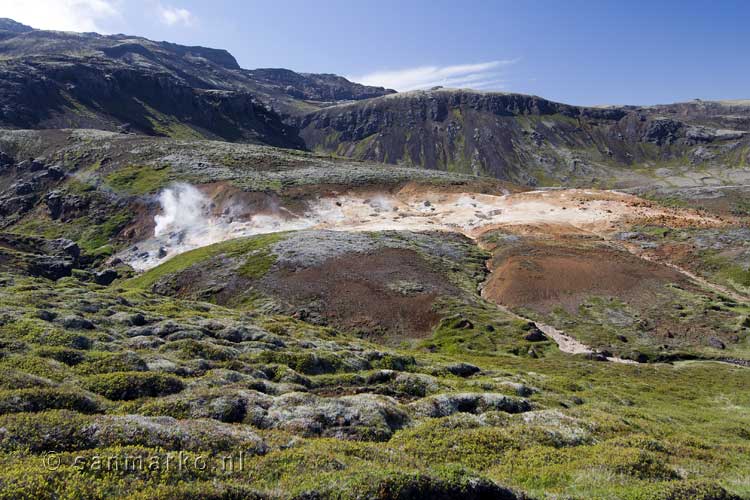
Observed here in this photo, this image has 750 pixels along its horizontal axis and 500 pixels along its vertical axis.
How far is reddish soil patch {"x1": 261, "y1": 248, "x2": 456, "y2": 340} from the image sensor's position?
190 ft

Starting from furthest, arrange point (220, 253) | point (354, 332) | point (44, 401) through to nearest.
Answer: point (220, 253) → point (354, 332) → point (44, 401)

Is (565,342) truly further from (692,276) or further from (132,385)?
(132,385)

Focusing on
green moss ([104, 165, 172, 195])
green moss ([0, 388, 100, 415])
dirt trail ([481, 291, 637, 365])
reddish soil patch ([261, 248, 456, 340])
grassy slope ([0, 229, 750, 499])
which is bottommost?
dirt trail ([481, 291, 637, 365])

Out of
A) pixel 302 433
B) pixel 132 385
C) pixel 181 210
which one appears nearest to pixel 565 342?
pixel 302 433

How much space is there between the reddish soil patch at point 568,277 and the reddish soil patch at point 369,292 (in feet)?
31.4

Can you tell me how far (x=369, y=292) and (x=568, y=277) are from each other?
3078 centimetres

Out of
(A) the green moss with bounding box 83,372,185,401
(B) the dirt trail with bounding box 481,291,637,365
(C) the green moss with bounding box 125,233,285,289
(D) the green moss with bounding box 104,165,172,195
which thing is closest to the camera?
(A) the green moss with bounding box 83,372,185,401

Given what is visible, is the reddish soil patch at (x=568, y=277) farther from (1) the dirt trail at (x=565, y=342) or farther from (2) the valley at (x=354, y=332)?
(1) the dirt trail at (x=565, y=342)

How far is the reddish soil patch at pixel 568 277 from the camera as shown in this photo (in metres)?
63.0

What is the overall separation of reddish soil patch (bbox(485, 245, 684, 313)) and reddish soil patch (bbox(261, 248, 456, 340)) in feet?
31.4

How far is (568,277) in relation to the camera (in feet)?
219

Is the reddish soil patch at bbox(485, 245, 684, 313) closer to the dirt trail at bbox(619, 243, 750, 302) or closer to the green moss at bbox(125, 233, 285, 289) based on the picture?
the dirt trail at bbox(619, 243, 750, 302)

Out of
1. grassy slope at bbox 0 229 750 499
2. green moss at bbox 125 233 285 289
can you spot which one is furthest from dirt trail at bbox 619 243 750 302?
green moss at bbox 125 233 285 289

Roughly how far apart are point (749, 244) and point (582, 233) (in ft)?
84.6
